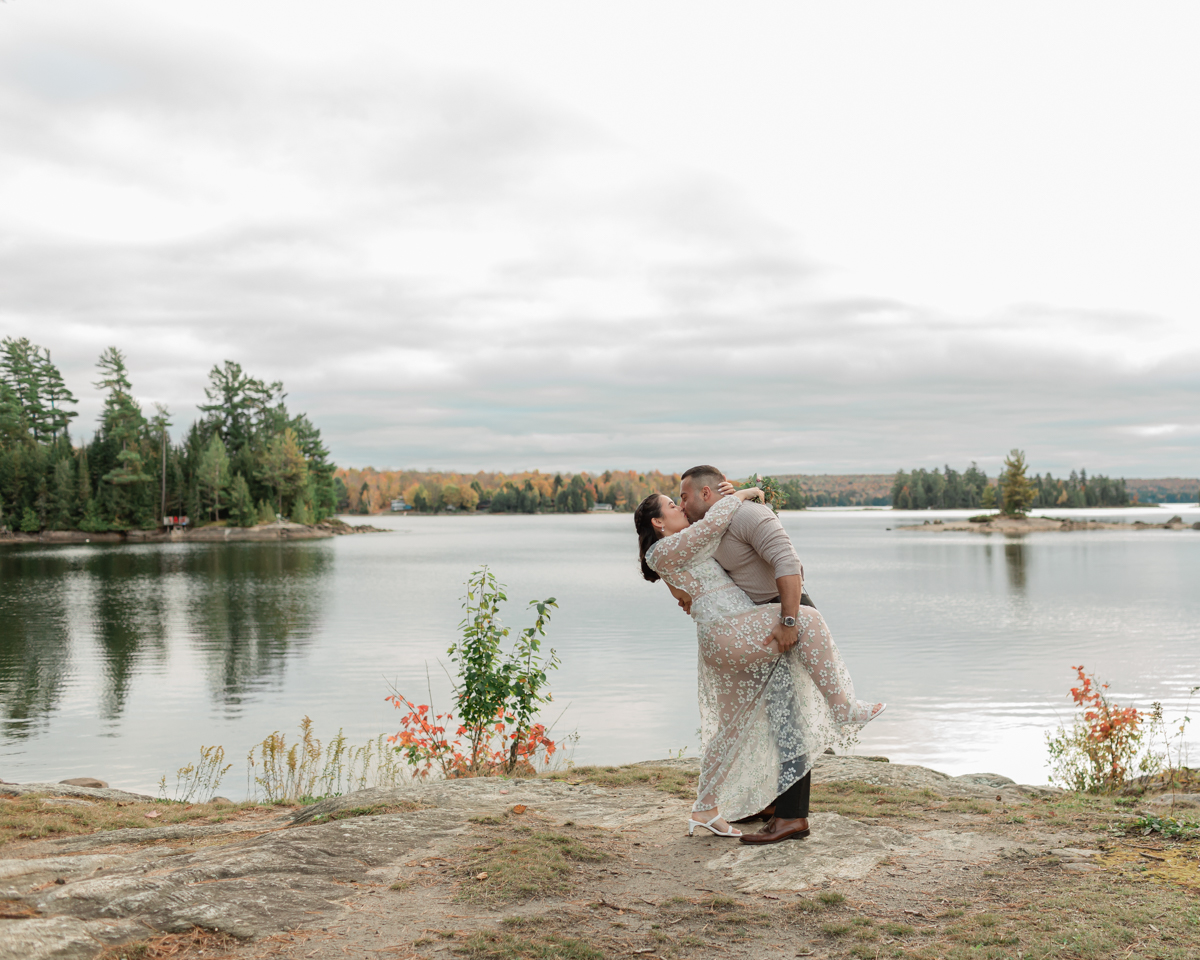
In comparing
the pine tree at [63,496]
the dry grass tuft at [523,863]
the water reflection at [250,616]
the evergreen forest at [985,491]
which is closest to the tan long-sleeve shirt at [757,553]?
the dry grass tuft at [523,863]

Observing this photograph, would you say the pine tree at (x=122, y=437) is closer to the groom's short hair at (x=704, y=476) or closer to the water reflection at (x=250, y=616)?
the water reflection at (x=250, y=616)

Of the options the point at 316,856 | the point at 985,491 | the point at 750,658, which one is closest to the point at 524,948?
the point at 316,856

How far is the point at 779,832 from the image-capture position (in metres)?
5.38

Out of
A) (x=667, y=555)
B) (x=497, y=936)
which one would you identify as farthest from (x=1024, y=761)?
(x=497, y=936)

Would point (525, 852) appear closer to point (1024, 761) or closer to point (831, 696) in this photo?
point (831, 696)

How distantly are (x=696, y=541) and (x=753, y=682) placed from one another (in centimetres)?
101

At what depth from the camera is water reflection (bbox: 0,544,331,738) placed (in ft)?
61.8

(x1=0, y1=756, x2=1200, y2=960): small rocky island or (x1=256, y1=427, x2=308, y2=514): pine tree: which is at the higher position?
(x1=256, y1=427, x2=308, y2=514): pine tree

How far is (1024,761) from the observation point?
509 inches

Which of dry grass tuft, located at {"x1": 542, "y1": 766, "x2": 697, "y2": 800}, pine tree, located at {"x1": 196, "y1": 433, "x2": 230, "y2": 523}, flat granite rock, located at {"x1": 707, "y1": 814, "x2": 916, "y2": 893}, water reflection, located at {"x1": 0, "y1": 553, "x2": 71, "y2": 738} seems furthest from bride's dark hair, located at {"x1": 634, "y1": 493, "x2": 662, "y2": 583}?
pine tree, located at {"x1": 196, "y1": 433, "x2": 230, "y2": 523}

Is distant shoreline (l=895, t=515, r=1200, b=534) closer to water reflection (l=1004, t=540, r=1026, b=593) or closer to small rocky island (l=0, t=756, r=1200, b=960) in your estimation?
water reflection (l=1004, t=540, r=1026, b=593)

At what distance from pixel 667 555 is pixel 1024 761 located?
33.8ft

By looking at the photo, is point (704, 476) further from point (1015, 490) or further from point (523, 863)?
point (1015, 490)

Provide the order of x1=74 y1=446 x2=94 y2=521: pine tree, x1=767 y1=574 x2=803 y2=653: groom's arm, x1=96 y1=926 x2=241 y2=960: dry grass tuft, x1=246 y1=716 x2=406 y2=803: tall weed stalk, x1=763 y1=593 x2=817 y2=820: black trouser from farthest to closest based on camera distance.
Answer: x1=74 y1=446 x2=94 y2=521: pine tree, x1=246 y1=716 x2=406 y2=803: tall weed stalk, x1=763 y1=593 x2=817 y2=820: black trouser, x1=767 y1=574 x2=803 y2=653: groom's arm, x1=96 y1=926 x2=241 y2=960: dry grass tuft
